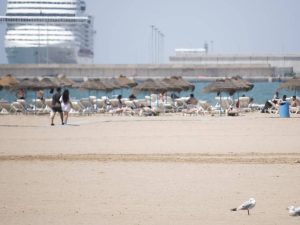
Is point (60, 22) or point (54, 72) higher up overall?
point (60, 22)

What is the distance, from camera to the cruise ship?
363 feet

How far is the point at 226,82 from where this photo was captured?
91.5 ft

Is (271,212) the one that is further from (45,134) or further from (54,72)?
(54,72)

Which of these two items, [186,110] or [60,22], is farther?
[60,22]

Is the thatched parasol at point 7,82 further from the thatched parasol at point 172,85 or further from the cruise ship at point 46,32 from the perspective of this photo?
the cruise ship at point 46,32

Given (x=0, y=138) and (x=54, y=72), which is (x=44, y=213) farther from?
(x=54, y=72)

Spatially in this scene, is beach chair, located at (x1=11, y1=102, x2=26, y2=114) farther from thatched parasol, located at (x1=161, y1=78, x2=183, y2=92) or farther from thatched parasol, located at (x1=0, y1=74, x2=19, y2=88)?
thatched parasol, located at (x1=161, y1=78, x2=183, y2=92)

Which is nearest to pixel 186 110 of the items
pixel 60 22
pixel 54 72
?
pixel 54 72

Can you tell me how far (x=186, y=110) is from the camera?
2647cm

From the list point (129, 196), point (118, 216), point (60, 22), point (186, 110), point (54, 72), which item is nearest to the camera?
point (118, 216)

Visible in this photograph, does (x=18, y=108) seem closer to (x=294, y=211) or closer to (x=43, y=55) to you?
(x=294, y=211)

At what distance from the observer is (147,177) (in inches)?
369

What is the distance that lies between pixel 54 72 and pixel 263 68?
94.7ft

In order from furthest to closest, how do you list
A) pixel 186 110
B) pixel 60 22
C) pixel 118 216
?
pixel 60 22
pixel 186 110
pixel 118 216
